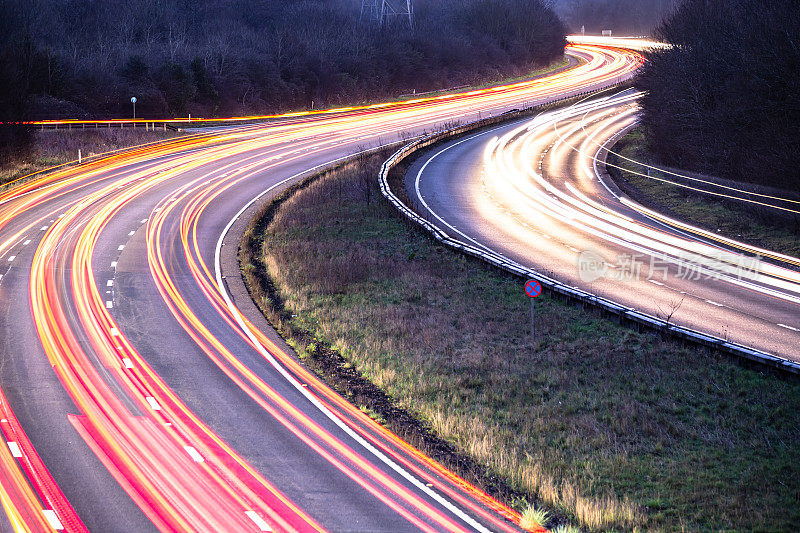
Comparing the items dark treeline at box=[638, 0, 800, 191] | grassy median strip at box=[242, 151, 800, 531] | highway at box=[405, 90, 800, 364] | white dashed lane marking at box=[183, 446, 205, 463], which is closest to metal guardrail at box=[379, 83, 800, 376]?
grassy median strip at box=[242, 151, 800, 531]

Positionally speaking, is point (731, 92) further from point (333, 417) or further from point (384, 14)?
point (384, 14)

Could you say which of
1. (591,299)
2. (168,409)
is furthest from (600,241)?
(168,409)

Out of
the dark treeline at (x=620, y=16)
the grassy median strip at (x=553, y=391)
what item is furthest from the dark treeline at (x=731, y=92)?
the dark treeline at (x=620, y=16)

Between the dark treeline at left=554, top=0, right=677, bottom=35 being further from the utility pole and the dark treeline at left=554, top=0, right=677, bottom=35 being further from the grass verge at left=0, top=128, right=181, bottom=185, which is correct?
the grass verge at left=0, top=128, right=181, bottom=185

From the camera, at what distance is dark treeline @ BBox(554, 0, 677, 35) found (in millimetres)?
168000

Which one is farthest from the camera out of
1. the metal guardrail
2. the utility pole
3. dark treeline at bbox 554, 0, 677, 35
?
dark treeline at bbox 554, 0, 677, 35

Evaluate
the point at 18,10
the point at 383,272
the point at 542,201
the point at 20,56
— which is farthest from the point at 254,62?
the point at 383,272

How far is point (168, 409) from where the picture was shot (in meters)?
16.5

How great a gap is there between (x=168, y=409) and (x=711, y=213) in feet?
91.3

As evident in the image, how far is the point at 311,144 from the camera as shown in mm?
56719

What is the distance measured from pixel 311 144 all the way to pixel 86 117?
17.7 meters

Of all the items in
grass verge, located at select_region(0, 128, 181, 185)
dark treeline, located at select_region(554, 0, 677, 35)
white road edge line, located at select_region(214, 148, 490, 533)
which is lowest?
white road edge line, located at select_region(214, 148, 490, 533)

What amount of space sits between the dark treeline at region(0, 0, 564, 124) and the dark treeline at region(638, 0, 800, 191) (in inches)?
1518

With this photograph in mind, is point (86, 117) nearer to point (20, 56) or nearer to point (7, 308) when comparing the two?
point (20, 56)
